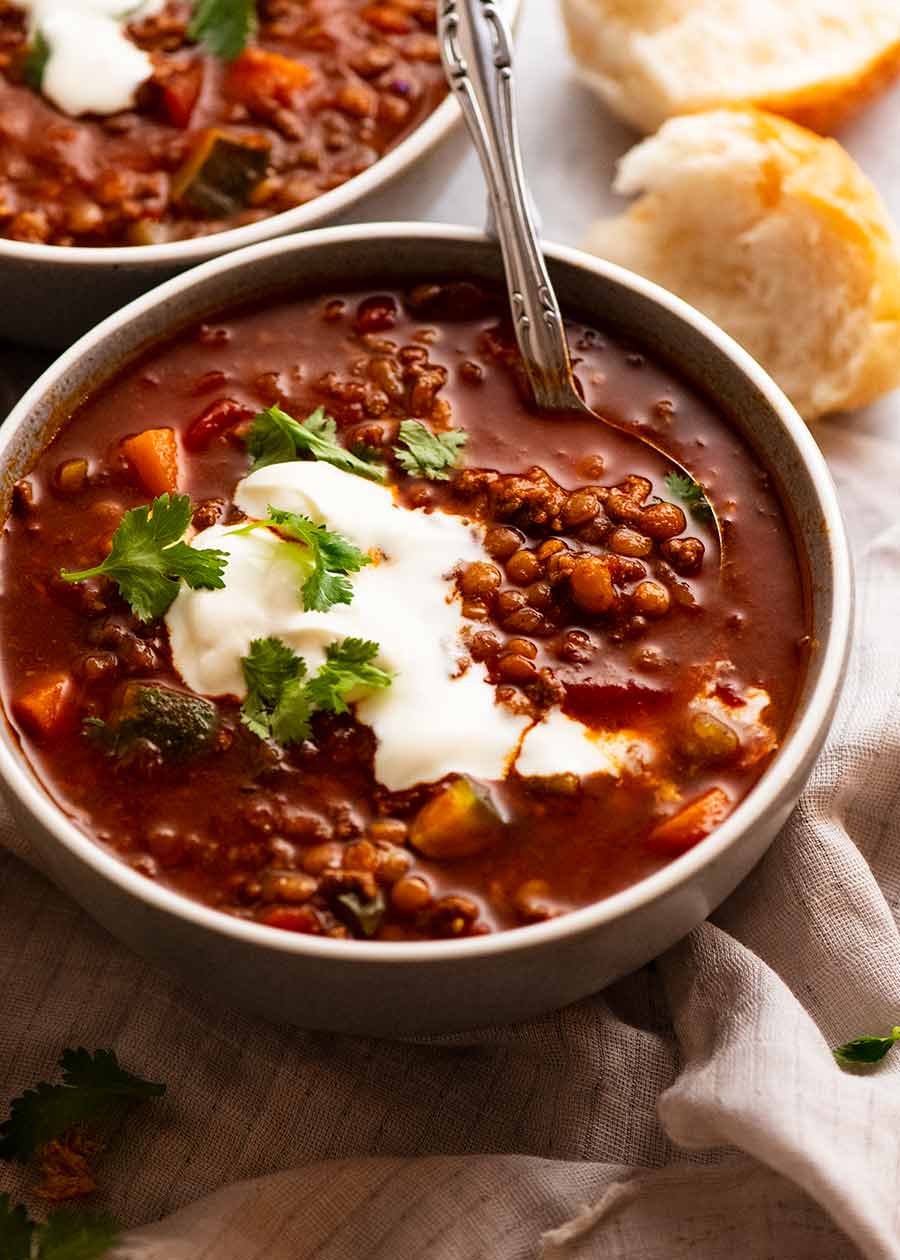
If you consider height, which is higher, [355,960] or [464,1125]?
[355,960]

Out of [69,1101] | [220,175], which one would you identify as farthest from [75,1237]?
[220,175]

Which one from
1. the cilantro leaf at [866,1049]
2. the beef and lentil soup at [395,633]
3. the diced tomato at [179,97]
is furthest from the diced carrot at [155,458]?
the cilantro leaf at [866,1049]

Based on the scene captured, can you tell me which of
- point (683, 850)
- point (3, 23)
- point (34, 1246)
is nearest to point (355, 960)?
point (683, 850)

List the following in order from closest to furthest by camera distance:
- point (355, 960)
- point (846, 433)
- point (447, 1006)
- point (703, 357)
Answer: point (355, 960) < point (447, 1006) < point (703, 357) < point (846, 433)

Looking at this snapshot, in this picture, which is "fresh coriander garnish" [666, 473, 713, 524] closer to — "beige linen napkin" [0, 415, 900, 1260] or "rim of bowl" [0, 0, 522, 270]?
"beige linen napkin" [0, 415, 900, 1260]

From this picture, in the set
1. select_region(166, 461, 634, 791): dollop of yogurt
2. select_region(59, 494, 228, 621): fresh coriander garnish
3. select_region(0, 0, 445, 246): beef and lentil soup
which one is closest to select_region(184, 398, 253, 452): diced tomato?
select_region(166, 461, 634, 791): dollop of yogurt

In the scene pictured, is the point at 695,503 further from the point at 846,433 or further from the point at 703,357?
the point at 846,433

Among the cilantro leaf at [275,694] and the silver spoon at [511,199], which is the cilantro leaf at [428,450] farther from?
the cilantro leaf at [275,694]

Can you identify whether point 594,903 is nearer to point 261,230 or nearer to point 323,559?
point 323,559
